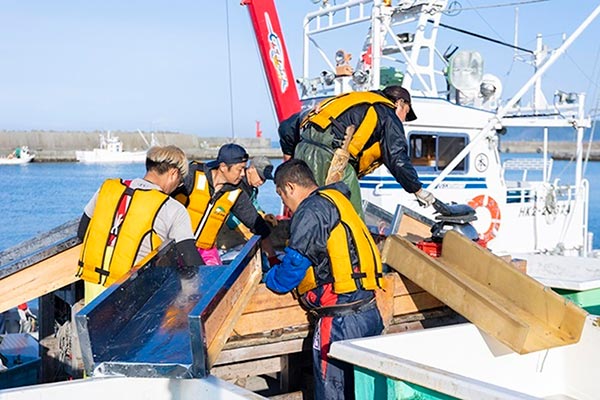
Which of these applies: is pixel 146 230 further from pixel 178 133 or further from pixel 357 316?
pixel 178 133

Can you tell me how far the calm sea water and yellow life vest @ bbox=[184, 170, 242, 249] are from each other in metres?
9.89

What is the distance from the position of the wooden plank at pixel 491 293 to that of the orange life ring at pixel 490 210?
679 cm

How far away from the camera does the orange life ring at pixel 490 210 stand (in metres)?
10.8

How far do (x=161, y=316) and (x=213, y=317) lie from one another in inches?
20.7

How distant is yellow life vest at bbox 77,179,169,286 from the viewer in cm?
340

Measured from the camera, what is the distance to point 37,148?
88.5 metres

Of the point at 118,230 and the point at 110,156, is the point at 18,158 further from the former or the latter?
the point at 118,230

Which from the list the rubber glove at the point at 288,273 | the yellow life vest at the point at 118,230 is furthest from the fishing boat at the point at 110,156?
the rubber glove at the point at 288,273

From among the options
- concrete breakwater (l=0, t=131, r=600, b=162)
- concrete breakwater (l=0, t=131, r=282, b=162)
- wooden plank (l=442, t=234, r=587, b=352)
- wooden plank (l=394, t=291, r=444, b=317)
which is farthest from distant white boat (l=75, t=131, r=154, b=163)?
wooden plank (l=442, t=234, r=587, b=352)

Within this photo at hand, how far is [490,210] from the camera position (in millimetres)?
10992

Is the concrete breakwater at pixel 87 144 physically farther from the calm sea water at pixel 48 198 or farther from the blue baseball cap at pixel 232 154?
the blue baseball cap at pixel 232 154

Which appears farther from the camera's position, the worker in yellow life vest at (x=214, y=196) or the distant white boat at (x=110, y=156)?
the distant white boat at (x=110, y=156)

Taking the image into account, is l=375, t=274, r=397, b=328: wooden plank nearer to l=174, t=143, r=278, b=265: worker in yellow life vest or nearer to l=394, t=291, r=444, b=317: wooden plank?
l=394, t=291, r=444, b=317: wooden plank

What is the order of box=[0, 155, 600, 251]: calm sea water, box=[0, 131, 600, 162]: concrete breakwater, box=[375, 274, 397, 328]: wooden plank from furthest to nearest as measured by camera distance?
1. box=[0, 131, 600, 162]: concrete breakwater
2. box=[0, 155, 600, 251]: calm sea water
3. box=[375, 274, 397, 328]: wooden plank
